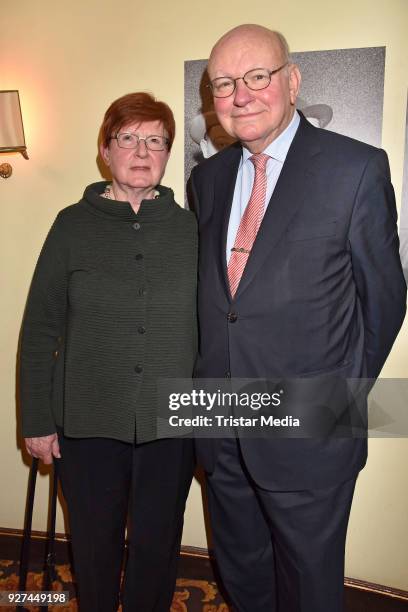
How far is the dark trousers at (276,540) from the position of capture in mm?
1570

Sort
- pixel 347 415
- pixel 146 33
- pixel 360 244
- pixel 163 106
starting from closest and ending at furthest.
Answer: pixel 360 244 → pixel 347 415 → pixel 163 106 → pixel 146 33

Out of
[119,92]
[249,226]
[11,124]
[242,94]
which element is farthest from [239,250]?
[11,124]

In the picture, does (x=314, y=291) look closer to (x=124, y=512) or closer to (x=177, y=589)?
(x=124, y=512)

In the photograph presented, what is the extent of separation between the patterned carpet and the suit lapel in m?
1.47

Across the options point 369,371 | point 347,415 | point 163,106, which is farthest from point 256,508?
point 163,106

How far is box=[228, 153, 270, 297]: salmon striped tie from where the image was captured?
1.56 meters

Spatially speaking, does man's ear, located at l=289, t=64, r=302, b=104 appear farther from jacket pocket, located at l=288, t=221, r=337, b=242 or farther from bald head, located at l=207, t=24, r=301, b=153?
jacket pocket, located at l=288, t=221, r=337, b=242

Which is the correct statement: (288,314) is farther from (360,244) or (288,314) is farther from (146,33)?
(146,33)

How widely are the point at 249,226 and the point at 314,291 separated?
0.28m

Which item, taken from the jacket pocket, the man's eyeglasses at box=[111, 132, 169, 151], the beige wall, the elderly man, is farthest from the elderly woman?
the beige wall

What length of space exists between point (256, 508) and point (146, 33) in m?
1.87

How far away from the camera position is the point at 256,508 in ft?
5.87

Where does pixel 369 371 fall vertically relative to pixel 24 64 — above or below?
below

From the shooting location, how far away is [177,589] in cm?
232
